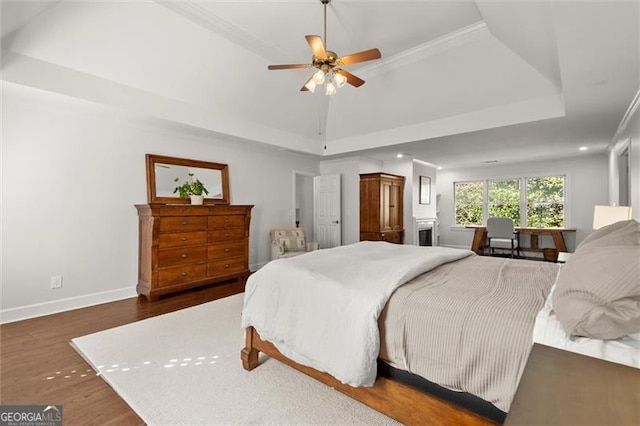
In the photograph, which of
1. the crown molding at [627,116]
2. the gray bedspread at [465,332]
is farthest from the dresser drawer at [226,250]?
the crown molding at [627,116]

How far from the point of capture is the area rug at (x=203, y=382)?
5.52 ft

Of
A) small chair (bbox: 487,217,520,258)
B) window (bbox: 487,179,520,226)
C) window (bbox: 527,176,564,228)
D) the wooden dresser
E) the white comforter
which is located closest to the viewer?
the white comforter

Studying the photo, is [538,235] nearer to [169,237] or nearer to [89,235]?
[169,237]

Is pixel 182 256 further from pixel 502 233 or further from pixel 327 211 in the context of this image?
pixel 502 233

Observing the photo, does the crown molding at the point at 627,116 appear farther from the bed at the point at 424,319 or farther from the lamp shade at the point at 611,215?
the bed at the point at 424,319

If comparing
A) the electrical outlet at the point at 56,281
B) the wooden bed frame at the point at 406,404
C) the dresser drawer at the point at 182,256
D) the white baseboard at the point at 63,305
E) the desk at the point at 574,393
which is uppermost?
the desk at the point at 574,393

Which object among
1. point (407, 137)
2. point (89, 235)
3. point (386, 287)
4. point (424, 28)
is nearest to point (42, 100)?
point (89, 235)

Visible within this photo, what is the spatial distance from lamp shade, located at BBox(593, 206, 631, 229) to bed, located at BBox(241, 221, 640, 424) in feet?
4.26

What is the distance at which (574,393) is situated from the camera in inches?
26.3

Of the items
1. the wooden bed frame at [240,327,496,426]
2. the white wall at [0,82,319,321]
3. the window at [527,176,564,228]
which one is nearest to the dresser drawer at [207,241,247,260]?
the white wall at [0,82,319,321]

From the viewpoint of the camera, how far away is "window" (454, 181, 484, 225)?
322 inches

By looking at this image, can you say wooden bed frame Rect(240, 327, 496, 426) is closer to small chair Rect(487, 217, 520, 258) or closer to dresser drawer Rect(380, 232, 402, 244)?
dresser drawer Rect(380, 232, 402, 244)

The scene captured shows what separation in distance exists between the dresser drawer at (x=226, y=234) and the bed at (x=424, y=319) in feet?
→ 8.28

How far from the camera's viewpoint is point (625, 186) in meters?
4.29
